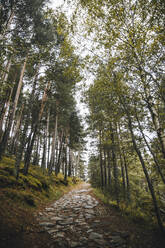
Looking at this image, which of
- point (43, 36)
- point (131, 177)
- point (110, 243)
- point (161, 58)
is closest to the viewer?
point (110, 243)

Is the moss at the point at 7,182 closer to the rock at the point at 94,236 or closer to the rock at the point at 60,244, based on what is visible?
the rock at the point at 60,244

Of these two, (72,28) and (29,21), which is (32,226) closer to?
(72,28)

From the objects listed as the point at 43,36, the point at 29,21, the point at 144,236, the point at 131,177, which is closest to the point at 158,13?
the point at 144,236

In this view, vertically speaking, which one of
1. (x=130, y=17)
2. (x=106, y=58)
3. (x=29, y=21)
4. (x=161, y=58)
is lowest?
(x=161, y=58)

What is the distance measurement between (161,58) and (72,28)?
4.66 metres

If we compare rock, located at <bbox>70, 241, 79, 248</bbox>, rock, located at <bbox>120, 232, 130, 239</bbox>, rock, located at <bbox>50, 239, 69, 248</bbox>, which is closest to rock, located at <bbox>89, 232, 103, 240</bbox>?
rock, located at <bbox>70, 241, 79, 248</bbox>

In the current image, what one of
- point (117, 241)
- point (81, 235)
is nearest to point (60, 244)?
point (81, 235)

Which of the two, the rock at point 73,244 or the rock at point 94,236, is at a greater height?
the rock at point 73,244

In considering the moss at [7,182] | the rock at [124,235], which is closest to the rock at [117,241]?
the rock at [124,235]

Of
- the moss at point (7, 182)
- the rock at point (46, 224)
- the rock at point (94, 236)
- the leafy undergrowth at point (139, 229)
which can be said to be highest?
the moss at point (7, 182)

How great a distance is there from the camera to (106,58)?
5.80 m

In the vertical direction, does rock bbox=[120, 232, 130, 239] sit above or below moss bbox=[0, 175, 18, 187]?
below

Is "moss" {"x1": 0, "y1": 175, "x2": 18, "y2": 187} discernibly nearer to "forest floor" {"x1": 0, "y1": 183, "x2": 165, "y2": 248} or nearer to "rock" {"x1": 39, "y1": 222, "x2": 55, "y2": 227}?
"forest floor" {"x1": 0, "y1": 183, "x2": 165, "y2": 248}

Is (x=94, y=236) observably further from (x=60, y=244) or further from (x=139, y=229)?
(x=139, y=229)
